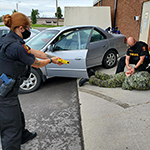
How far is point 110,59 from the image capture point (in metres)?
5.45

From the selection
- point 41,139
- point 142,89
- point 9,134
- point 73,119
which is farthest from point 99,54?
point 9,134

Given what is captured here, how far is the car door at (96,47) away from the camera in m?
4.76

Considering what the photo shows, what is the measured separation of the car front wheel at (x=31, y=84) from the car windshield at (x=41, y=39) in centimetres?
75

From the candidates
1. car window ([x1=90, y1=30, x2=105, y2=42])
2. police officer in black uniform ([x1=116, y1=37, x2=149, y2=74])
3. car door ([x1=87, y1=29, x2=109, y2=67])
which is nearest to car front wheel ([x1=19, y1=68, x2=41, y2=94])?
car door ([x1=87, y1=29, x2=109, y2=67])

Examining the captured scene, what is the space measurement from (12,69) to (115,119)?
5.91 feet

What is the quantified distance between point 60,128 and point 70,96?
127 cm

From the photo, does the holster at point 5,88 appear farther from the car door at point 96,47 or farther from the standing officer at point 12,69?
the car door at point 96,47

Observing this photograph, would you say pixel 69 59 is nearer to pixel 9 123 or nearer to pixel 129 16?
pixel 9 123

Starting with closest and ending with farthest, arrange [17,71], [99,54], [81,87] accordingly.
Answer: [17,71] → [81,87] → [99,54]

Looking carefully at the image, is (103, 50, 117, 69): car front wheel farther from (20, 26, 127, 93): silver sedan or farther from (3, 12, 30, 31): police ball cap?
(3, 12, 30, 31): police ball cap

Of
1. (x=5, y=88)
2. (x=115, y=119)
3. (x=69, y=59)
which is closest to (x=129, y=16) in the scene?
(x=69, y=59)

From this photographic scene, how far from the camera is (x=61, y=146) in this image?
2.21 m

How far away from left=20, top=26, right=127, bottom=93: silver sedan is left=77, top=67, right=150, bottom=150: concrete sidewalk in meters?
0.77

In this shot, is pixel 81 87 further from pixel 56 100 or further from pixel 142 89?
pixel 142 89
